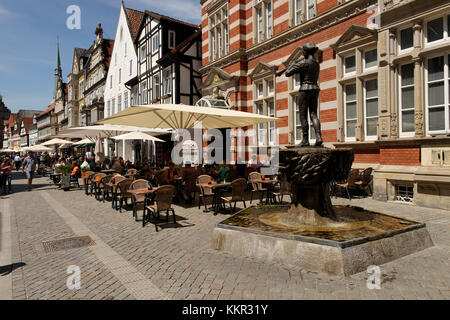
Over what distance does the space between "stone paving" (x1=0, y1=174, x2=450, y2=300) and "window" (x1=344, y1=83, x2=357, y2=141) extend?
15.0 feet

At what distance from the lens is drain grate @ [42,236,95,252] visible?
562 centimetres

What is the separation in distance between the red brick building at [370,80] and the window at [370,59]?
33 mm

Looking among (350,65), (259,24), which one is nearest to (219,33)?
(259,24)

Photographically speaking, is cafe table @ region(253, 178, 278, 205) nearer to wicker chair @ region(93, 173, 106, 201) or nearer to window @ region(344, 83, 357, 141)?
window @ region(344, 83, 357, 141)

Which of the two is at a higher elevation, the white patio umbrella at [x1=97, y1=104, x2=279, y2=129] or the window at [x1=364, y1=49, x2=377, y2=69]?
the window at [x1=364, y1=49, x2=377, y2=69]

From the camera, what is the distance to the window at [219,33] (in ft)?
57.5

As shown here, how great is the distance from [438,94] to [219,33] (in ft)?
43.7

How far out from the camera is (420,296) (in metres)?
3.45

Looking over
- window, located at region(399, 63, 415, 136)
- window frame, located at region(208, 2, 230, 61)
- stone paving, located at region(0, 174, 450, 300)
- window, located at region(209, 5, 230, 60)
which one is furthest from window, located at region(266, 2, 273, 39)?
stone paving, located at region(0, 174, 450, 300)

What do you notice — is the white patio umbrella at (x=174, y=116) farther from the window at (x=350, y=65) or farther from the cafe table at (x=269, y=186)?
the window at (x=350, y=65)

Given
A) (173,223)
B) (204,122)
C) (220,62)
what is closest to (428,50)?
(204,122)

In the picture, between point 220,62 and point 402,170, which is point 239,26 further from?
point 402,170
